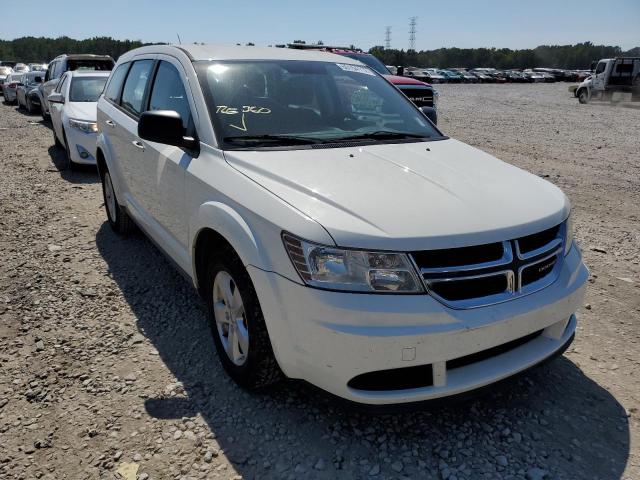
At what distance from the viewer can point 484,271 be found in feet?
7.41

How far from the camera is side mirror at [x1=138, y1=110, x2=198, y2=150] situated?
2977mm

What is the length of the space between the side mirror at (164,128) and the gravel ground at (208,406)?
1.28 metres

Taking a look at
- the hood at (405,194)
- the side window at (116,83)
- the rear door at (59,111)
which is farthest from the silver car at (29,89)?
the hood at (405,194)

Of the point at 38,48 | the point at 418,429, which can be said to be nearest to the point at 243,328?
the point at 418,429

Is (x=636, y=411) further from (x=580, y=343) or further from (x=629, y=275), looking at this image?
(x=629, y=275)

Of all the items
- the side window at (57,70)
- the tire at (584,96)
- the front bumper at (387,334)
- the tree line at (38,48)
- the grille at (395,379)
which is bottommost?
the tire at (584,96)

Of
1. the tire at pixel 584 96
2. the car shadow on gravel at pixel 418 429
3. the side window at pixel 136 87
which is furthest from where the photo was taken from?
the tire at pixel 584 96

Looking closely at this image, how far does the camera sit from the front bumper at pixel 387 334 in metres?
2.14

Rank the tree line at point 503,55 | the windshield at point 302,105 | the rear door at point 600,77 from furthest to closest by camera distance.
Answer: the tree line at point 503,55, the rear door at point 600,77, the windshield at point 302,105

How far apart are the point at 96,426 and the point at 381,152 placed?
212 cm

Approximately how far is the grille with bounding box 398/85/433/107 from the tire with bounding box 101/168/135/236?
7736mm

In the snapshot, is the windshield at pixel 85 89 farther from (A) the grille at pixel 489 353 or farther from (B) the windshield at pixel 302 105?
(A) the grille at pixel 489 353

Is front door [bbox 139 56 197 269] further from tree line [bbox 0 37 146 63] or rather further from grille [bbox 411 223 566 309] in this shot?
tree line [bbox 0 37 146 63]

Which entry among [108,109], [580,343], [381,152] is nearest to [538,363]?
[580,343]
